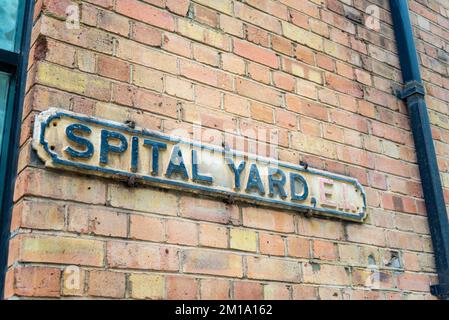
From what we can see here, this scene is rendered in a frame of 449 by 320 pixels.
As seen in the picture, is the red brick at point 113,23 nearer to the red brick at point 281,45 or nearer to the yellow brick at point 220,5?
the yellow brick at point 220,5

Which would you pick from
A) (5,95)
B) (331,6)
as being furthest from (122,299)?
(331,6)

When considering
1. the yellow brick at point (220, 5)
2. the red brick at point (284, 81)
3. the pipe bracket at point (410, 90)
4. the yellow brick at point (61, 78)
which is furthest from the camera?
the pipe bracket at point (410, 90)

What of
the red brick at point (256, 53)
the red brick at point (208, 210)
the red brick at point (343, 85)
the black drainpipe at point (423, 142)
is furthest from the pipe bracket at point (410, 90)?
the red brick at point (208, 210)

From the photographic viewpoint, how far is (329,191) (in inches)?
85.4

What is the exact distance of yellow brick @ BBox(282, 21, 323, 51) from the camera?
239 centimetres

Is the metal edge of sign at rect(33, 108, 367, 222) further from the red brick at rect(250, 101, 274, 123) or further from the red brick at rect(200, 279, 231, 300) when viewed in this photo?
the red brick at rect(200, 279, 231, 300)

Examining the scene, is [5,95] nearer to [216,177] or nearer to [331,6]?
[216,177]

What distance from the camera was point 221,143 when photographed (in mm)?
1951

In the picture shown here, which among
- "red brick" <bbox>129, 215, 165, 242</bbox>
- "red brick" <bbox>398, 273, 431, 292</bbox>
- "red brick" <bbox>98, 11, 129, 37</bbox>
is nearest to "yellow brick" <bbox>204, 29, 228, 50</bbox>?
"red brick" <bbox>98, 11, 129, 37</bbox>

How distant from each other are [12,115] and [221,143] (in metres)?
0.74

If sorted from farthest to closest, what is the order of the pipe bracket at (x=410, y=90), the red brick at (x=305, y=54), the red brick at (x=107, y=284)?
the pipe bracket at (x=410, y=90) → the red brick at (x=305, y=54) → the red brick at (x=107, y=284)

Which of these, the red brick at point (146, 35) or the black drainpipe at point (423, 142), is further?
the black drainpipe at point (423, 142)

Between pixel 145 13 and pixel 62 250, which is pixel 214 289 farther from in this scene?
pixel 145 13

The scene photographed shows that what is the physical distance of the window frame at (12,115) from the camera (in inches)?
60.8
